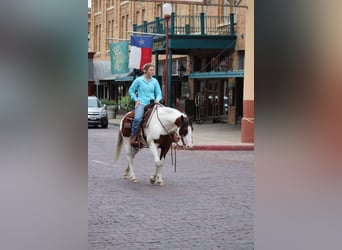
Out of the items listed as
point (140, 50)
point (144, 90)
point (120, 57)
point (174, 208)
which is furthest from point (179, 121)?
point (120, 57)

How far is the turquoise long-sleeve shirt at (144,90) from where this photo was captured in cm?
1155

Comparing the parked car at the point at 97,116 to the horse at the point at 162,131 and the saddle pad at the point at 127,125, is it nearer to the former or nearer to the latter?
the saddle pad at the point at 127,125

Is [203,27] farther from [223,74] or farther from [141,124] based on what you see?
[141,124]

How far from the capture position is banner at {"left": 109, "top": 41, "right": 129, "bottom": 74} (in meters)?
35.2

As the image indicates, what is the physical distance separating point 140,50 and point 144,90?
18427 mm

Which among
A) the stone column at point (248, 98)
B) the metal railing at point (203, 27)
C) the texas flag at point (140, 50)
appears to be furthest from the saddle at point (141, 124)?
the metal railing at point (203, 27)

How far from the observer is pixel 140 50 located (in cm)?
2972

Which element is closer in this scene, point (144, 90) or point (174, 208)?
point (174, 208)

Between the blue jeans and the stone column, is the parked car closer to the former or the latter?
the stone column

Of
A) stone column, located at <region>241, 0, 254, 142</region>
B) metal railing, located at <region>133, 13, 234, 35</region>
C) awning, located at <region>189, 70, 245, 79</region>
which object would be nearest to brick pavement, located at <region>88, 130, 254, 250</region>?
stone column, located at <region>241, 0, 254, 142</region>

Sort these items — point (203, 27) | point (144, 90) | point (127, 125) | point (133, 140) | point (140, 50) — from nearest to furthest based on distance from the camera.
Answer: point (144, 90)
point (133, 140)
point (127, 125)
point (140, 50)
point (203, 27)
